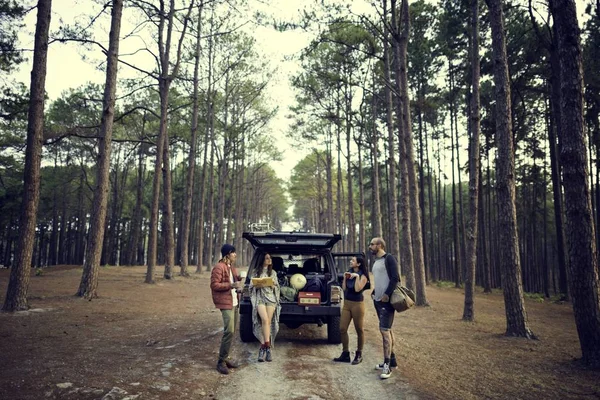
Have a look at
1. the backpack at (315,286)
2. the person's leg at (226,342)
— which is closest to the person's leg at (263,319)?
the person's leg at (226,342)

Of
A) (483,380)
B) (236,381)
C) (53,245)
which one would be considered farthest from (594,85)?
(53,245)

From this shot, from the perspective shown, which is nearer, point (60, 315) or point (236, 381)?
point (236, 381)

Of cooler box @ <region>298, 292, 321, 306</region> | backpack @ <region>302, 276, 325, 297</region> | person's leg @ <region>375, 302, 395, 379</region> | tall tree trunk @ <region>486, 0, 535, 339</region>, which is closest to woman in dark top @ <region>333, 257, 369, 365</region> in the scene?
person's leg @ <region>375, 302, 395, 379</region>

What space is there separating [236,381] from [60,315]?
→ 6123 mm

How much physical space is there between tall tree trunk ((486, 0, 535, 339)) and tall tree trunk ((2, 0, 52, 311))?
11067 mm

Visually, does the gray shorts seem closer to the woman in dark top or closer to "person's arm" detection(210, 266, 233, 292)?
the woman in dark top

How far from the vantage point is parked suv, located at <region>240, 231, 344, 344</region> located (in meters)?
6.71

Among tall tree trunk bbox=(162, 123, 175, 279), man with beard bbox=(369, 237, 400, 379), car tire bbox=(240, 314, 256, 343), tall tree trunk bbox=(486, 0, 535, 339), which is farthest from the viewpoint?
tall tree trunk bbox=(162, 123, 175, 279)

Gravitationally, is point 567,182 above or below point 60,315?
above

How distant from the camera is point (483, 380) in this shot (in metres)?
5.32

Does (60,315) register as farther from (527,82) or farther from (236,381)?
(527,82)

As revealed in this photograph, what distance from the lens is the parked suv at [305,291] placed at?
6707 millimetres

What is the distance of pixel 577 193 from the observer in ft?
20.2

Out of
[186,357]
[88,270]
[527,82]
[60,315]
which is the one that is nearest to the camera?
[186,357]
